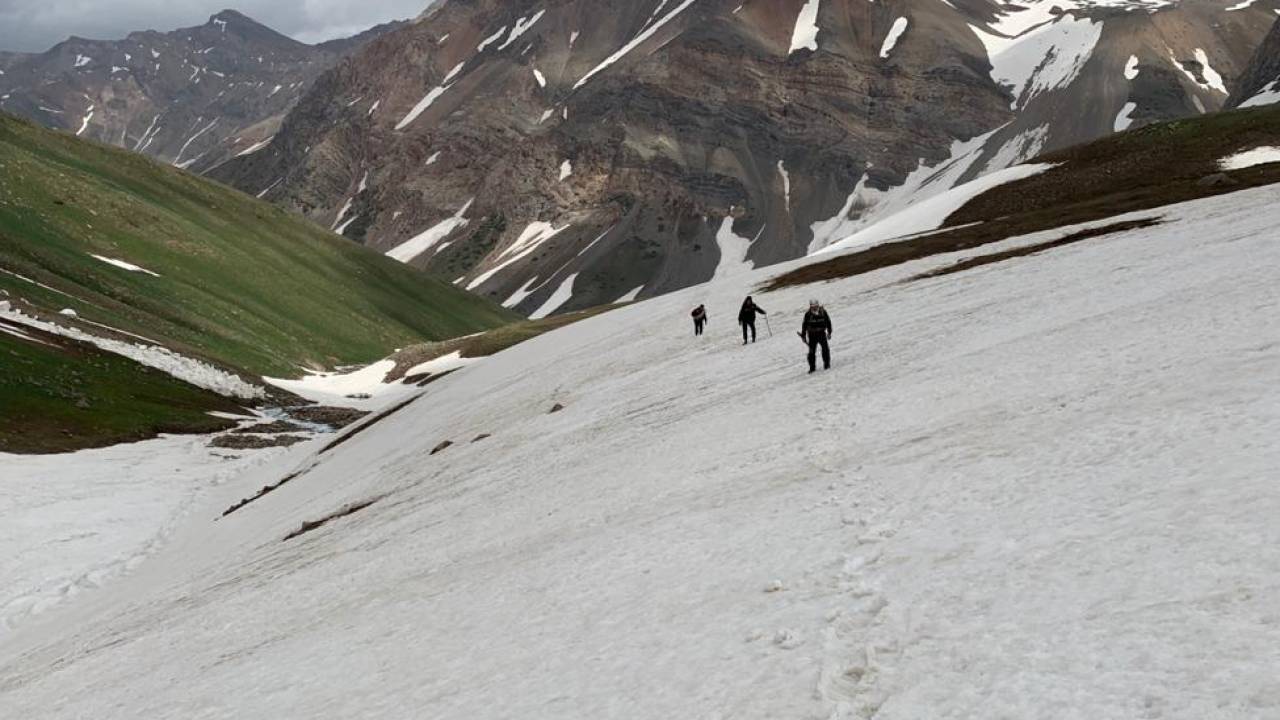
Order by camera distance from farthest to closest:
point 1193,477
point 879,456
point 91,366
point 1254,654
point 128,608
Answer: point 91,366 < point 128,608 < point 879,456 < point 1193,477 < point 1254,654

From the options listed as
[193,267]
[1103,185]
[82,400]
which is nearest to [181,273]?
[193,267]

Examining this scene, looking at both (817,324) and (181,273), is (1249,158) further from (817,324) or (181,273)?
(181,273)

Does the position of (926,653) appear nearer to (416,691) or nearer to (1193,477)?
(1193,477)

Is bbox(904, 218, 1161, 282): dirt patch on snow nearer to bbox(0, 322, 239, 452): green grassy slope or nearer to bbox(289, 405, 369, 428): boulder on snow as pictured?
bbox(0, 322, 239, 452): green grassy slope

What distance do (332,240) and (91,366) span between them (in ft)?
337

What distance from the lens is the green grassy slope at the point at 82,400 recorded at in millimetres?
55781

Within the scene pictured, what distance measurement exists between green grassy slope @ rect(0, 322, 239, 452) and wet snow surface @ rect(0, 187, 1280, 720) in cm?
2765

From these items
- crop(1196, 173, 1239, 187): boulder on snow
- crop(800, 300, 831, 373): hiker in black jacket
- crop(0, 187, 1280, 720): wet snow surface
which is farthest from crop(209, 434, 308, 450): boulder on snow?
crop(1196, 173, 1239, 187): boulder on snow

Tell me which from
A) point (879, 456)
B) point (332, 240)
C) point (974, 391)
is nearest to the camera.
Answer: point (879, 456)

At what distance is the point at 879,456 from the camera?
1808cm

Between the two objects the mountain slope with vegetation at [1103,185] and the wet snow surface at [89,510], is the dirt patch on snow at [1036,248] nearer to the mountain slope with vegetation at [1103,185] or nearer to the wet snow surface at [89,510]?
the mountain slope with vegetation at [1103,185]

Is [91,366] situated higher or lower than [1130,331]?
higher

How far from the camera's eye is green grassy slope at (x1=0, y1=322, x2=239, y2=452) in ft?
183

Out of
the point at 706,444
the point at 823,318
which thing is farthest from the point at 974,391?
the point at 823,318
